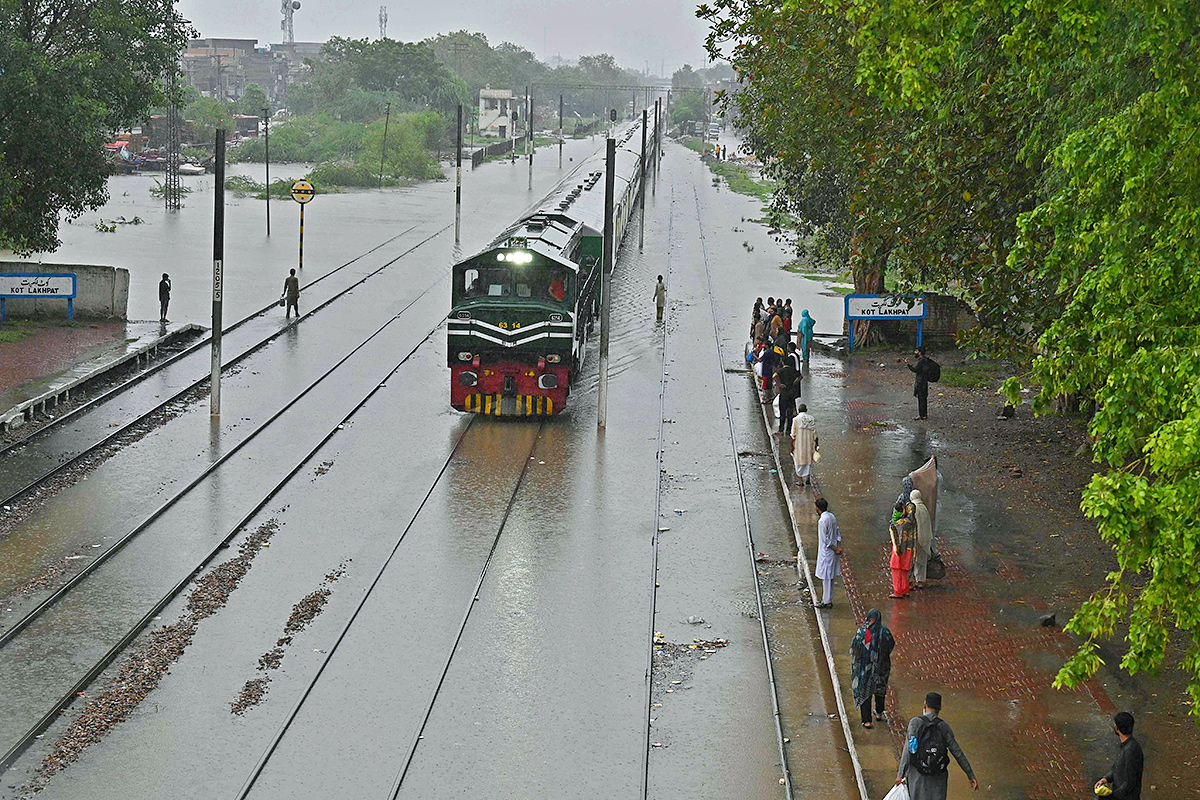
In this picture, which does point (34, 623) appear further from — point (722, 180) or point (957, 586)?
point (722, 180)

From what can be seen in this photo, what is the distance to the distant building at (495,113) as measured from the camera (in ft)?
536

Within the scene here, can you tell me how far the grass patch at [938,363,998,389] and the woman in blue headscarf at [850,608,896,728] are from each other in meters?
17.7

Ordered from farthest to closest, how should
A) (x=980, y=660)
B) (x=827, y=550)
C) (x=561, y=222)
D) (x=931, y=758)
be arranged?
(x=561, y=222)
(x=827, y=550)
(x=980, y=660)
(x=931, y=758)

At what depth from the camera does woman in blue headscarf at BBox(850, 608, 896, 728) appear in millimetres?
13133

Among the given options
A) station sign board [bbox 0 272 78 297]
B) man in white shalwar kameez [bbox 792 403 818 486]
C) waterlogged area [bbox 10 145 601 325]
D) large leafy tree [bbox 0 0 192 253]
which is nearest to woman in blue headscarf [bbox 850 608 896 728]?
man in white shalwar kameez [bbox 792 403 818 486]

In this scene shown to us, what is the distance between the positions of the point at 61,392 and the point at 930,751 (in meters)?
19.6

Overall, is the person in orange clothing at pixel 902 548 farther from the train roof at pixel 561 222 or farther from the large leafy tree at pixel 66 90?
the large leafy tree at pixel 66 90

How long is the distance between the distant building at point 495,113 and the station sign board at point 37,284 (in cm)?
13166

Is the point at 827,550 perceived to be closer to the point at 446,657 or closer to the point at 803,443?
the point at 446,657

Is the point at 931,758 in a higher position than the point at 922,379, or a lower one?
lower

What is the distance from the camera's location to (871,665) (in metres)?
13.1

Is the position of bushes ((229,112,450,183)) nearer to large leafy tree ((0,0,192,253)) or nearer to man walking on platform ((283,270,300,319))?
man walking on platform ((283,270,300,319))

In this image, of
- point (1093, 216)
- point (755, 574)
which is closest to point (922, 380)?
point (755, 574)

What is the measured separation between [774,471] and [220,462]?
29.3 ft
